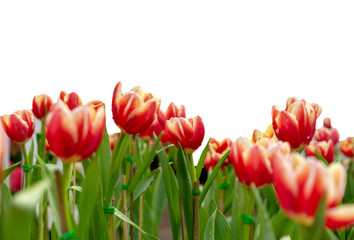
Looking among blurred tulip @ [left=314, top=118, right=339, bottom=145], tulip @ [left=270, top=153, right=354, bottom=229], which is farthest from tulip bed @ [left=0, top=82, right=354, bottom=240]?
blurred tulip @ [left=314, top=118, right=339, bottom=145]

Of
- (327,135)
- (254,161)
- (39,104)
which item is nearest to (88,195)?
(254,161)

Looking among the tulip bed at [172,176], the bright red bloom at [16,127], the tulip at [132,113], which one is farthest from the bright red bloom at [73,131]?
the bright red bloom at [16,127]

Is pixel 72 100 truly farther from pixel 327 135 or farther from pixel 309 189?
pixel 327 135

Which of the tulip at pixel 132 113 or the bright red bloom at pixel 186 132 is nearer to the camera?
the tulip at pixel 132 113

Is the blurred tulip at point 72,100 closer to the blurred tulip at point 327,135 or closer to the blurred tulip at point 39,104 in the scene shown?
the blurred tulip at point 39,104

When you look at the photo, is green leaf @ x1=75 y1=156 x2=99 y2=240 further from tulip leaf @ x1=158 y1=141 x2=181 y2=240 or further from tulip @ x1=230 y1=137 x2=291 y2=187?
tulip leaf @ x1=158 y1=141 x2=181 y2=240

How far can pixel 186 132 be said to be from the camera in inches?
25.3

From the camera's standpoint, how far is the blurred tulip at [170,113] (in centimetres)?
73

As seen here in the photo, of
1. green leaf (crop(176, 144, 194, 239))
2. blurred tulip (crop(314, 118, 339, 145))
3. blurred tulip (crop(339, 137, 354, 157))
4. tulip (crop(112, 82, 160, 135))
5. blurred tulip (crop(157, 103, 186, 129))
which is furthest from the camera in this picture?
blurred tulip (crop(339, 137, 354, 157))

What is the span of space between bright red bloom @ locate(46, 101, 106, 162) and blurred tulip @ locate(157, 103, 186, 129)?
0.36m

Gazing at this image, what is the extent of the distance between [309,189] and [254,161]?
0.46ft

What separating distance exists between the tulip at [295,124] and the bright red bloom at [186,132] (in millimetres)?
129

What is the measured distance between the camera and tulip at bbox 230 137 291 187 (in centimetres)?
41

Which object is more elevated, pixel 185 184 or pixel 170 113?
pixel 170 113
